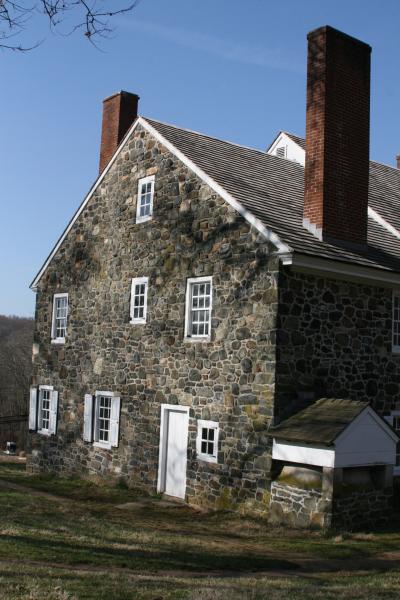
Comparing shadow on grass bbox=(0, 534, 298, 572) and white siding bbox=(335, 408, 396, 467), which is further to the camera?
white siding bbox=(335, 408, 396, 467)

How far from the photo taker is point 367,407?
11867 millimetres

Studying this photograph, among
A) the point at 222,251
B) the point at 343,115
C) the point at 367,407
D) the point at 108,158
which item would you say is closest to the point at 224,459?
the point at 367,407

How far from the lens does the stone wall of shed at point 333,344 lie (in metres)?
12.6

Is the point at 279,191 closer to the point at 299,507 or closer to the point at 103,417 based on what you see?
the point at 103,417

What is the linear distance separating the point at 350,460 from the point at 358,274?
3.57 metres

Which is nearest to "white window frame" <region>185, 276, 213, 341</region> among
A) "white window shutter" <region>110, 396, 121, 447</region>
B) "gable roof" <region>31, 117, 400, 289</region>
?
"gable roof" <region>31, 117, 400, 289</region>

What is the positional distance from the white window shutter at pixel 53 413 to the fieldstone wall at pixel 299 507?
332 inches

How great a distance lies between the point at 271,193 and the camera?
1533 cm

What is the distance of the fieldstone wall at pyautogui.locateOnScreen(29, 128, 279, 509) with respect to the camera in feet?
42.5

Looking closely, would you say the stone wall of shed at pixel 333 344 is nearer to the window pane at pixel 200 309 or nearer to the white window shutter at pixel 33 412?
the window pane at pixel 200 309

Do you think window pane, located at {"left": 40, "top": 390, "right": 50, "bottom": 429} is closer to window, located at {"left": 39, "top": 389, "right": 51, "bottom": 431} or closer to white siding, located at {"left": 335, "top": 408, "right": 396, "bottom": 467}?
window, located at {"left": 39, "top": 389, "right": 51, "bottom": 431}

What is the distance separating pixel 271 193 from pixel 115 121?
247 inches

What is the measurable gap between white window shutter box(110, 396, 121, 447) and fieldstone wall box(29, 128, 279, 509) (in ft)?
0.44

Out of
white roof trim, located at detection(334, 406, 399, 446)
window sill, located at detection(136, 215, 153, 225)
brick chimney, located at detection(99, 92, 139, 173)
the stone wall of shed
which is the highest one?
brick chimney, located at detection(99, 92, 139, 173)
